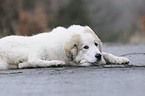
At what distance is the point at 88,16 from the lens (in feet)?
132

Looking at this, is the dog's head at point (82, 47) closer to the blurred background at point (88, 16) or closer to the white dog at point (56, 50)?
the white dog at point (56, 50)

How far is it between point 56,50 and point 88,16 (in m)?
35.2

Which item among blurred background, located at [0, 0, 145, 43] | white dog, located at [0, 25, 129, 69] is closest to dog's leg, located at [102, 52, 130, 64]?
white dog, located at [0, 25, 129, 69]

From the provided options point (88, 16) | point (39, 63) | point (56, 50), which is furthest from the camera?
point (88, 16)

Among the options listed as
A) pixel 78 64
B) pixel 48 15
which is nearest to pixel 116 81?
pixel 78 64

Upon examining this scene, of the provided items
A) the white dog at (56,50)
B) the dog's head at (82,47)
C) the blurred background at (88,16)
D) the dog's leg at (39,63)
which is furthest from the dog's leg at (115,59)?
the blurred background at (88,16)

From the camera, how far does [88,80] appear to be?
3377 millimetres

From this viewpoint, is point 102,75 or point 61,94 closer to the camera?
point 61,94

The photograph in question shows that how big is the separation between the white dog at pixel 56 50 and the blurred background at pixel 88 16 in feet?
72.0

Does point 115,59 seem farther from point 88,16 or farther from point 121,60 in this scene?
point 88,16

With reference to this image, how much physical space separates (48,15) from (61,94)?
43.5m

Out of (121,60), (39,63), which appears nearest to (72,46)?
(39,63)

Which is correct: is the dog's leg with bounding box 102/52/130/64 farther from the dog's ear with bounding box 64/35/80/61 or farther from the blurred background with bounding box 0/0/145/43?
the blurred background with bounding box 0/0/145/43

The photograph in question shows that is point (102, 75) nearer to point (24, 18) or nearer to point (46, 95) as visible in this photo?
point (46, 95)
